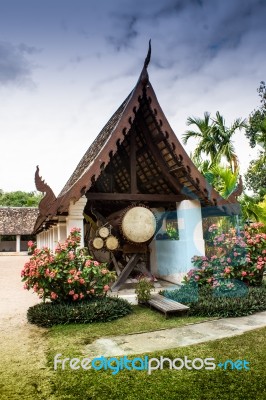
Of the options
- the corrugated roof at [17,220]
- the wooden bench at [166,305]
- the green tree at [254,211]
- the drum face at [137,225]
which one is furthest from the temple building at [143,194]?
the corrugated roof at [17,220]

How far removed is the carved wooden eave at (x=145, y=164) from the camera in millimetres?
6730

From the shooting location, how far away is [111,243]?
8172 mm

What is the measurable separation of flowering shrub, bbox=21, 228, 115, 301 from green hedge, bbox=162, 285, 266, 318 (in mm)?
1695

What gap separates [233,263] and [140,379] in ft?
14.2

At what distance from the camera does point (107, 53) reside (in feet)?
22.5

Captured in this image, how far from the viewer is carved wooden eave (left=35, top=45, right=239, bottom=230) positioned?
6730 mm

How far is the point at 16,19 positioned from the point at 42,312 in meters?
5.37

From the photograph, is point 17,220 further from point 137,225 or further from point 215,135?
point 137,225

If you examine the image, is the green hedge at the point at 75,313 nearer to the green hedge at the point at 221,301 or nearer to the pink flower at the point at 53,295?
the pink flower at the point at 53,295

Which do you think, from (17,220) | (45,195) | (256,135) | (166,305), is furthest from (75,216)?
(17,220)

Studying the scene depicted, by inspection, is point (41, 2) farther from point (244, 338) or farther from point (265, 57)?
point (244, 338)

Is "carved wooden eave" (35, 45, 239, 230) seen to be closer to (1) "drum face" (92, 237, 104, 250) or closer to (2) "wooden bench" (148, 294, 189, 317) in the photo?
(1) "drum face" (92, 237, 104, 250)

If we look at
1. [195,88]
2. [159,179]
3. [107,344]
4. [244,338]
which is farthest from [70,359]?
[195,88]

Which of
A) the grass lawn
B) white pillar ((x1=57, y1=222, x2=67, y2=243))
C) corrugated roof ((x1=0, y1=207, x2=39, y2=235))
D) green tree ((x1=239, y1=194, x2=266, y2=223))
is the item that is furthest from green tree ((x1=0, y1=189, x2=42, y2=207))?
the grass lawn
